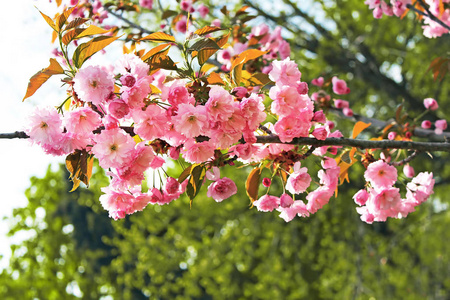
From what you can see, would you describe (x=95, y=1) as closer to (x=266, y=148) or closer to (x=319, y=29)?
(x=266, y=148)

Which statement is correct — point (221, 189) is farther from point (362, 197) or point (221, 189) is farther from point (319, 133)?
point (362, 197)

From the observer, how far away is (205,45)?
1.21 metres

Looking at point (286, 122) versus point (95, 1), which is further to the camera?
point (95, 1)

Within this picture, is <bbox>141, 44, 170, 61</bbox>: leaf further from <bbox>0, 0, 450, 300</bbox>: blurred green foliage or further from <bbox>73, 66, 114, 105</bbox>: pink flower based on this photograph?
<bbox>0, 0, 450, 300</bbox>: blurred green foliage

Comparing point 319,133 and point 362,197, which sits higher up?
point 319,133

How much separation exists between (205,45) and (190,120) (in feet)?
0.76

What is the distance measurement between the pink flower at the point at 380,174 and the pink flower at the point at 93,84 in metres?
0.84

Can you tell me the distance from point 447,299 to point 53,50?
6017mm

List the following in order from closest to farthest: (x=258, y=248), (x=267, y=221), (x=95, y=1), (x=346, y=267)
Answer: (x=95, y=1)
(x=346, y=267)
(x=267, y=221)
(x=258, y=248)

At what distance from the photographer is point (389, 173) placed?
1437mm

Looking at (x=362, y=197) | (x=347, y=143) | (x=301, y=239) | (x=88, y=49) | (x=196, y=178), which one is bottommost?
(x=301, y=239)

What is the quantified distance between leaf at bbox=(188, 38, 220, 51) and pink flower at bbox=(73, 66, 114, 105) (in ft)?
0.78

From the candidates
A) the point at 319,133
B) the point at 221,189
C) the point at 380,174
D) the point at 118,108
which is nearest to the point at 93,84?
the point at 118,108

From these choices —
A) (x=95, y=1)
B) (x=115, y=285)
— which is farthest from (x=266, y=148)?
(x=115, y=285)
